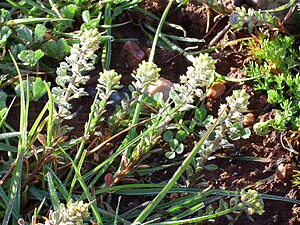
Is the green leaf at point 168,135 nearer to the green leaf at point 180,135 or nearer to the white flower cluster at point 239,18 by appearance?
the green leaf at point 180,135

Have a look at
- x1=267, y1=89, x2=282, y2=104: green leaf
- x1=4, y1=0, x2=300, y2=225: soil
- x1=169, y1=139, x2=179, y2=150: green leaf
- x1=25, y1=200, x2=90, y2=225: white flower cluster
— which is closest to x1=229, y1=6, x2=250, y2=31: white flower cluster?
x1=4, y1=0, x2=300, y2=225: soil

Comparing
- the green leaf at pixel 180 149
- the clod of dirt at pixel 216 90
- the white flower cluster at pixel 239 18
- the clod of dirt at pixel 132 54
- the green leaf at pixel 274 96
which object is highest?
the white flower cluster at pixel 239 18

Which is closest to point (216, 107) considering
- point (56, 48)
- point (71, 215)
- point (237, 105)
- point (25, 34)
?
point (237, 105)

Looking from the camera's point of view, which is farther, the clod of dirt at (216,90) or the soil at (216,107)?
the clod of dirt at (216,90)

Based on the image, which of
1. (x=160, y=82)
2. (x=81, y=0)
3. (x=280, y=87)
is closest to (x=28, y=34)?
(x=81, y=0)

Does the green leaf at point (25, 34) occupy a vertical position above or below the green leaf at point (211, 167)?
above

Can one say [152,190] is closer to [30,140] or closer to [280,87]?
[30,140]

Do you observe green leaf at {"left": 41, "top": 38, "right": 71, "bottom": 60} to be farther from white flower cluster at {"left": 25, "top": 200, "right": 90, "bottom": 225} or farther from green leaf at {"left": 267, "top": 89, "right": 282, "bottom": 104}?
white flower cluster at {"left": 25, "top": 200, "right": 90, "bottom": 225}

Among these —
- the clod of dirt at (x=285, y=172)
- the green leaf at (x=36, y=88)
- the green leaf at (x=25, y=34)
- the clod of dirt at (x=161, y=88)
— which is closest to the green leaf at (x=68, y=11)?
the green leaf at (x=25, y=34)
